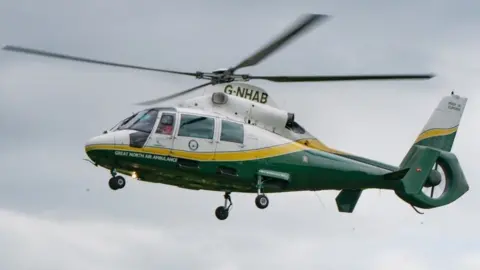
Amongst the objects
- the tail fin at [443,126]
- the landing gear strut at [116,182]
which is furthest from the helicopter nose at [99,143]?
the tail fin at [443,126]

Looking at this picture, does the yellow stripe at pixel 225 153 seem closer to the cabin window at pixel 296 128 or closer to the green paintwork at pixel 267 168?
the green paintwork at pixel 267 168

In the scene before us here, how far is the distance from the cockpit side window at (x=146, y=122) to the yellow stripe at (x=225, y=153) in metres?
0.67

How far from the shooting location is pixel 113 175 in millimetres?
33719

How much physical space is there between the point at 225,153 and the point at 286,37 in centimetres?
452

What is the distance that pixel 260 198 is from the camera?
3428 cm

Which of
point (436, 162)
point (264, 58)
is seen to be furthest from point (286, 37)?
point (436, 162)

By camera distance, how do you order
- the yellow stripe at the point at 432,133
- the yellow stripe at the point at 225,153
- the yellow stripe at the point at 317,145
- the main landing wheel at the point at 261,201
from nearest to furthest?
1. the yellow stripe at the point at 225,153
2. the main landing wheel at the point at 261,201
3. the yellow stripe at the point at 317,145
4. the yellow stripe at the point at 432,133

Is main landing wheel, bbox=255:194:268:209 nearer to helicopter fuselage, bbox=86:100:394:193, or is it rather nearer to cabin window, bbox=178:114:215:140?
helicopter fuselage, bbox=86:100:394:193

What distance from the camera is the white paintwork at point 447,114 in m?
40.0

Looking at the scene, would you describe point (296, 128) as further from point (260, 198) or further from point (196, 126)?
point (196, 126)

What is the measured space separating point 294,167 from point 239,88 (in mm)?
3062

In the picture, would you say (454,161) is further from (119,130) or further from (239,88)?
(119,130)

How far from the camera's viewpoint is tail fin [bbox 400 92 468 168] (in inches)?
1554

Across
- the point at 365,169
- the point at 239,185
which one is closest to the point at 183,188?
the point at 239,185
